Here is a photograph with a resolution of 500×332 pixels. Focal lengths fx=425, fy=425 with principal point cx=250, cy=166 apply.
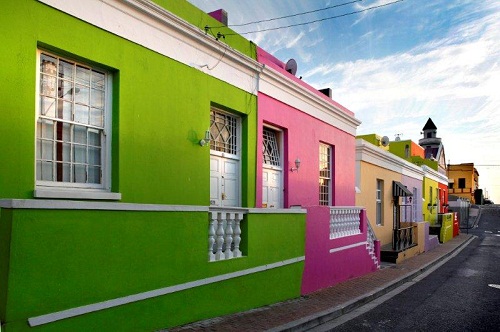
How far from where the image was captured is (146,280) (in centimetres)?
530

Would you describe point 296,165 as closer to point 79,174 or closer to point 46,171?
point 79,174

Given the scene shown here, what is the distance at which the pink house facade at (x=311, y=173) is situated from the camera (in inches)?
364

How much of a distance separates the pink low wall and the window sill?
4.57 m

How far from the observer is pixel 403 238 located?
16.2 m

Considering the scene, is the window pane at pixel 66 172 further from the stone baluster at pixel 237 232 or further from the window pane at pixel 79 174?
the stone baluster at pixel 237 232

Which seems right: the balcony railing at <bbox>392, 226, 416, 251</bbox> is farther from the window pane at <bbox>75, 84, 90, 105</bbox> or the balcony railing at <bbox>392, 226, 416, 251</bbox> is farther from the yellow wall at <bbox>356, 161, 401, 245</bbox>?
the window pane at <bbox>75, 84, 90, 105</bbox>

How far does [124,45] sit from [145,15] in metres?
0.67

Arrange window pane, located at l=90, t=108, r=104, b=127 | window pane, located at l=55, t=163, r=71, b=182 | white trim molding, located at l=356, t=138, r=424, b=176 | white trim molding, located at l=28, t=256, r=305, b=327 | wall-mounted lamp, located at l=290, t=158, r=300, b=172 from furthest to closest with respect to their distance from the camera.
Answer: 1. white trim molding, located at l=356, t=138, r=424, b=176
2. wall-mounted lamp, located at l=290, t=158, r=300, b=172
3. window pane, located at l=90, t=108, r=104, b=127
4. window pane, located at l=55, t=163, r=71, b=182
5. white trim molding, located at l=28, t=256, r=305, b=327

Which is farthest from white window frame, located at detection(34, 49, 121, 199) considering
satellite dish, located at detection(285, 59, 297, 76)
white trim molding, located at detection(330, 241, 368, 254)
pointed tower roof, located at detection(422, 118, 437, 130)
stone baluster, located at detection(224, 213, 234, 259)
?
pointed tower roof, located at detection(422, 118, 437, 130)

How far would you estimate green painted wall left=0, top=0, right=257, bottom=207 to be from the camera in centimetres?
460

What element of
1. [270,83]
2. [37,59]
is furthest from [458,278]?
[37,59]

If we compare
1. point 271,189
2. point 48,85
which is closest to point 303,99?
point 271,189

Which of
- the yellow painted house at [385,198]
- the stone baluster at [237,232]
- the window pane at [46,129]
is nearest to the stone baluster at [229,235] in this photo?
the stone baluster at [237,232]

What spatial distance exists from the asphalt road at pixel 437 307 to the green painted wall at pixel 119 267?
1705 mm
